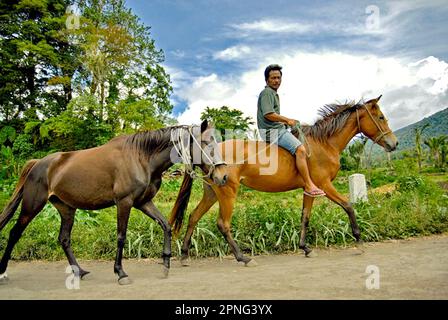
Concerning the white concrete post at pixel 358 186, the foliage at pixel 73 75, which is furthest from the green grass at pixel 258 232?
the foliage at pixel 73 75

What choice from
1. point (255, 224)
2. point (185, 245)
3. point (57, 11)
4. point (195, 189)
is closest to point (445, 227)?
point (255, 224)

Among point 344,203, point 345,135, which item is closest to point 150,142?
point 344,203

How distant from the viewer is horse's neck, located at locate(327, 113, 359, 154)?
21.0ft

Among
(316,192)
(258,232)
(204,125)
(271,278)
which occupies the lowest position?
(271,278)

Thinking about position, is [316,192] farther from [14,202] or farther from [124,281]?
[14,202]

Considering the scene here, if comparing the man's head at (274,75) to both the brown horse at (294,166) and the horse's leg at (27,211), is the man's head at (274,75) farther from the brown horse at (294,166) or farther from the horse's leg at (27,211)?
the horse's leg at (27,211)

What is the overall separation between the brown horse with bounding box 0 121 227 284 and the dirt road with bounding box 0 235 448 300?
44 cm

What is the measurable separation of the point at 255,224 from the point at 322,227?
4.13ft

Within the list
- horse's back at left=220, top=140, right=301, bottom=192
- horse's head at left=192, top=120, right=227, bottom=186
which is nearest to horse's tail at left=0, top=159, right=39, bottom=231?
horse's head at left=192, top=120, right=227, bottom=186

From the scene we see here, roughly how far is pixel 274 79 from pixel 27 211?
172 inches

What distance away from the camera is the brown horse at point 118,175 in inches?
187

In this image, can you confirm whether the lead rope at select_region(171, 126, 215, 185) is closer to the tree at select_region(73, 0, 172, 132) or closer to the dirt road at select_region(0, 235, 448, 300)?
the dirt road at select_region(0, 235, 448, 300)

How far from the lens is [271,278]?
4.47 m
